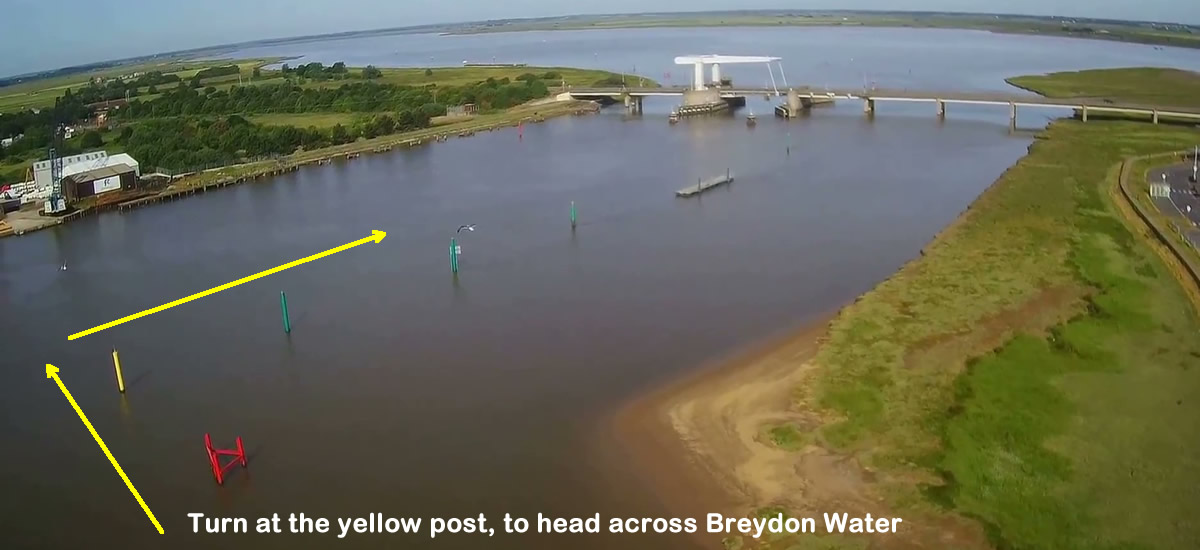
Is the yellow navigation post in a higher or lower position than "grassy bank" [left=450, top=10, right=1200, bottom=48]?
lower

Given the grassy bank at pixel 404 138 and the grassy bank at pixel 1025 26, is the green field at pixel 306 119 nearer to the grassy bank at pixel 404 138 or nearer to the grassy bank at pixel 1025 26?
the grassy bank at pixel 404 138

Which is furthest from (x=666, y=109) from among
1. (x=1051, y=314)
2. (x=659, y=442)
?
(x=659, y=442)

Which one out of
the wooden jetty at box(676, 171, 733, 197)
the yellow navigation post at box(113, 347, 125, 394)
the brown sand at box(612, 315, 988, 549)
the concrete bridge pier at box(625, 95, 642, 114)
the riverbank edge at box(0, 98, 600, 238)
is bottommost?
the brown sand at box(612, 315, 988, 549)

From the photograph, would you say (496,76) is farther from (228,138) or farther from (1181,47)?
(1181,47)

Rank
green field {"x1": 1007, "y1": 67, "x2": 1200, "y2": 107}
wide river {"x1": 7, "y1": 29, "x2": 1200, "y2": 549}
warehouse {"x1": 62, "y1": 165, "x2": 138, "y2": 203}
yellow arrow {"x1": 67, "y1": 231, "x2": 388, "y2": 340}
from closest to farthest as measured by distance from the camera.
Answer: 1. wide river {"x1": 7, "y1": 29, "x2": 1200, "y2": 549}
2. yellow arrow {"x1": 67, "y1": 231, "x2": 388, "y2": 340}
3. warehouse {"x1": 62, "y1": 165, "x2": 138, "y2": 203}
4. green field {"x1": 1007, "y1": 67, "x2": 1200, "y2": 107}

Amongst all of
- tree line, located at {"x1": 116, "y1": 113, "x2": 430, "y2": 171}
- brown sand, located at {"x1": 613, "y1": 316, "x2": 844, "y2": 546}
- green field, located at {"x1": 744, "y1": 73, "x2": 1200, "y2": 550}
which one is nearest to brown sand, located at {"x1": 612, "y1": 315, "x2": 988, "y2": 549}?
brown sand, located at {"x1": 613, "y1": 316, "x2": 844, "y2": 546}

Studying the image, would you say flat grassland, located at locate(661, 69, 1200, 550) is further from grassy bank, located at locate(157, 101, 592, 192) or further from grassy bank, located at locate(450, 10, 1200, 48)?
grassy bank, located at locate(450, 10, 1200, 48)
